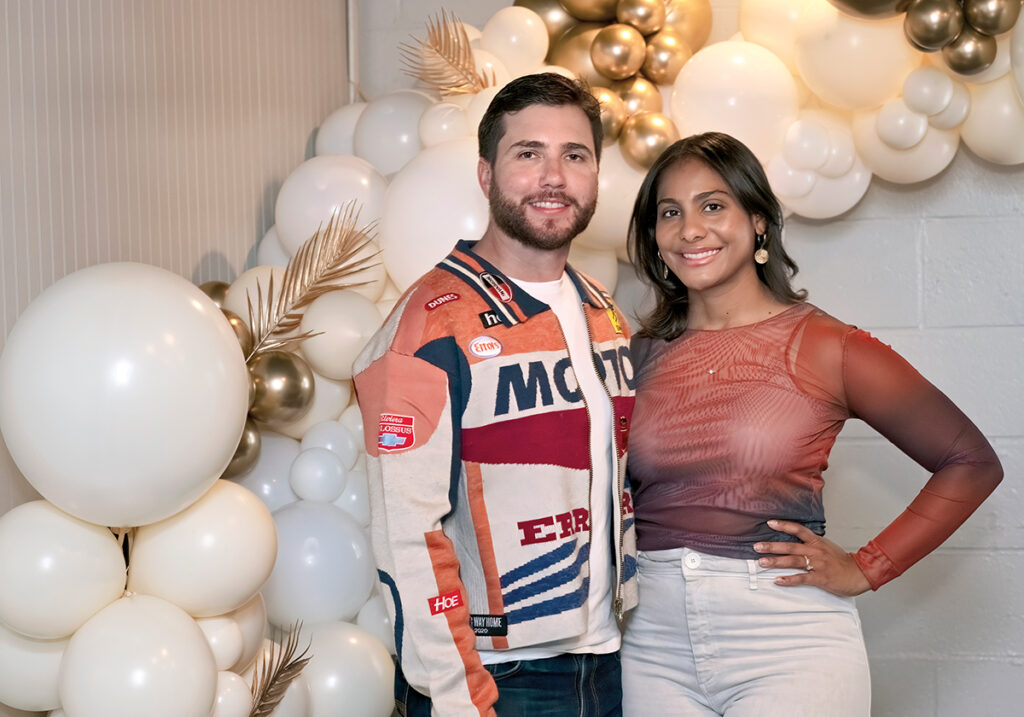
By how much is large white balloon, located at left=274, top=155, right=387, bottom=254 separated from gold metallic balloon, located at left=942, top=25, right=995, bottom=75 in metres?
1.25

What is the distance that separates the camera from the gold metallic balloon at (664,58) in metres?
2.45

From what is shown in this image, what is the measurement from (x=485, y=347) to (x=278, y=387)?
614mm

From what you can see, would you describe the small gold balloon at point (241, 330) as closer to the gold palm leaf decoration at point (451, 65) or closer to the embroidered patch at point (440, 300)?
the embroidered patch at point (440, 300)

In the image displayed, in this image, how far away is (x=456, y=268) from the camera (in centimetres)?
169

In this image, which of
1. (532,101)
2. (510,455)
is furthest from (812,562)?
(532,101)

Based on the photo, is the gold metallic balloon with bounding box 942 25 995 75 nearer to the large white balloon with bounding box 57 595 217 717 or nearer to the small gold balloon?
the small gold balloon


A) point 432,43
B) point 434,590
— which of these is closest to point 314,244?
point 432,43

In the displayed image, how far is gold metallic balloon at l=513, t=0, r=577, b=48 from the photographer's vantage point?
101 inches

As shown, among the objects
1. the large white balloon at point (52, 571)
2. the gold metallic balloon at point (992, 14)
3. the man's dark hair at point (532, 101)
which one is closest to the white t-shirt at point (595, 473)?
the man's dark hair at point (532, 101)

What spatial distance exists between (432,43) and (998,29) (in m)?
1.21

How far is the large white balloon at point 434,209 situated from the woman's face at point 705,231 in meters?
0.41

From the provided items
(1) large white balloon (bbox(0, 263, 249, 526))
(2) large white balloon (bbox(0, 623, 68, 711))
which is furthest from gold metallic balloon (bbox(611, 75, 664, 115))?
(2) large white balloon (bbox(0, 623, 68, 711))

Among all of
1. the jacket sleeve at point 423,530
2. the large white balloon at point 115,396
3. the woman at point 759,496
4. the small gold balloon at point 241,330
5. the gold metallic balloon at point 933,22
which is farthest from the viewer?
the gold metallic balloon at point 933,22

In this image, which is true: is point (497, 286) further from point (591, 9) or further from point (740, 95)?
point (591, 9)
